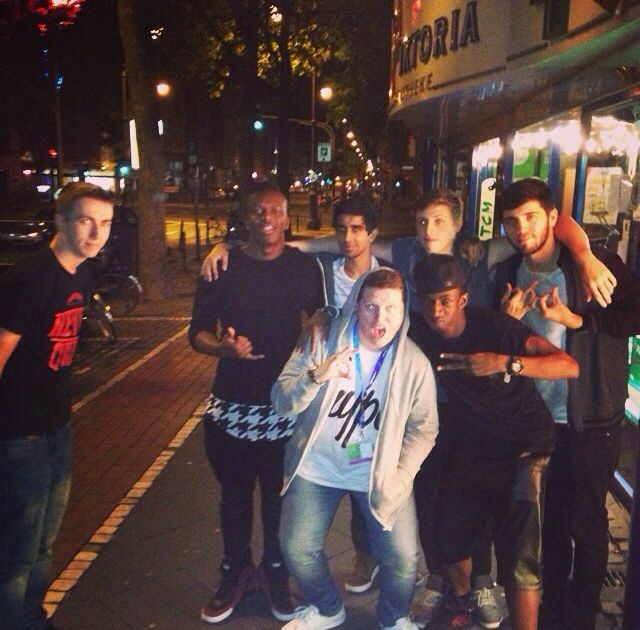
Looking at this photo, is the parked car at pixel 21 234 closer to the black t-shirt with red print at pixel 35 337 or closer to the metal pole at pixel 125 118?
the metal pole at pixel 125 118

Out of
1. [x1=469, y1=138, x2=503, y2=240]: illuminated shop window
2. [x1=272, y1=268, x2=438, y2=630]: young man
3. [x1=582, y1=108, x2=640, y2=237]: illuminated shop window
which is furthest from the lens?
[x1=469, y1=138, x2=503, y2=240]: illuminated shop window

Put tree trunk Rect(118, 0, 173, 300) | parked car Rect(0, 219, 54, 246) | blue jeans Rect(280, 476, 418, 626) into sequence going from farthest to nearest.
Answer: parked car Rect(0, 219, 54, 246) → tree trunk Rect(118, 0, 173, 300) → blue jeans Rect(280, 476, 418, 626)

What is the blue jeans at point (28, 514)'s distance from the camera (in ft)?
9.67

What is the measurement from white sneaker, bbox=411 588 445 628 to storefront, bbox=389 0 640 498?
2.17 metres

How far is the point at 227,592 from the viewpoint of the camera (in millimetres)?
3594

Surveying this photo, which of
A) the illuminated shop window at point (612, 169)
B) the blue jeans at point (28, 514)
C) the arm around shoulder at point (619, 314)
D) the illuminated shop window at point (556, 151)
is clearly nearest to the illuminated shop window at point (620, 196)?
the illuminated shop window at point (612, 169)

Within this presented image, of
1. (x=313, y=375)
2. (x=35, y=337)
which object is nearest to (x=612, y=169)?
(x=313, y=375)

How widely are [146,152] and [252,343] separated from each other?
32.3 ft

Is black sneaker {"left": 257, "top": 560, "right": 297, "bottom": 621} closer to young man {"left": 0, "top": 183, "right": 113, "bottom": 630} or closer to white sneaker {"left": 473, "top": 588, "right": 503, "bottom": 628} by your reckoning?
white sneaker {"left": 473, "top": 588, "right": 503, "bottom": 628}

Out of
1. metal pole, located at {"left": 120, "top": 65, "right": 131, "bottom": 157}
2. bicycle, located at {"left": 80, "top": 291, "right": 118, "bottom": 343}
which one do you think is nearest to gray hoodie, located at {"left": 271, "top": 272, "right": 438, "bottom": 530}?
bicycle, located at {"left": 80, "top": 291, "right": 118, "bottom": 343}

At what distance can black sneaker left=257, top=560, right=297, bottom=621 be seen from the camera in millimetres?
3547

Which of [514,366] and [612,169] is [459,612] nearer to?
[514,366]

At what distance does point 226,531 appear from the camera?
11.8ft

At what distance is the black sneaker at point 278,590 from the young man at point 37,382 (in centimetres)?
106
